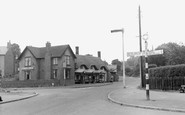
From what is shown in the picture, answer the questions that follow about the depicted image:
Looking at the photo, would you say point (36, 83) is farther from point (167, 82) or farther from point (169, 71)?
point (169, 71)

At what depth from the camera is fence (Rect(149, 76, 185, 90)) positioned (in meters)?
22.5

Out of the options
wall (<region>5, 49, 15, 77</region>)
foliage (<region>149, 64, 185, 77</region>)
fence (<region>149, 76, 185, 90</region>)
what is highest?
wall (<region>5, 49, 15, 77</region>)

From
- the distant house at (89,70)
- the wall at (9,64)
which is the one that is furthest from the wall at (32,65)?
the wall at (9,64)

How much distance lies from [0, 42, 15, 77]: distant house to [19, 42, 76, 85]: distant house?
14380mm

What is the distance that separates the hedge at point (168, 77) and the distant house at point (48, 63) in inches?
888

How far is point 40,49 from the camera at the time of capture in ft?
169

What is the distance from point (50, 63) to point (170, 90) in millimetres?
28620

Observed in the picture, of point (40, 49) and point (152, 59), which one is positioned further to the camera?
point (152, 59)

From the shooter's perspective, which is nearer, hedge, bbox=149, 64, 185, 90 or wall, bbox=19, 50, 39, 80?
hedge, bbox=149, 64, 185, 90

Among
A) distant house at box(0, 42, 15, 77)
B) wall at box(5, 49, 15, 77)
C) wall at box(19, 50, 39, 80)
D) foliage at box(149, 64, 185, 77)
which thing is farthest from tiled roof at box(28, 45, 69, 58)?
foliage at box(149, 64, 185, 77)

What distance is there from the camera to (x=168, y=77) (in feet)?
77.2

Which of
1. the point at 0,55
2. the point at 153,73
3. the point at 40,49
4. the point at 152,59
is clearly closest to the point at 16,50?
the point at 0,55

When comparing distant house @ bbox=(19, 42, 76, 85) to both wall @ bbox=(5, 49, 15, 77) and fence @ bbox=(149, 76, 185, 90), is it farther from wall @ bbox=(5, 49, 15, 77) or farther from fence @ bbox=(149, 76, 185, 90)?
fence @ bbox=(149, 76, 185, 90)

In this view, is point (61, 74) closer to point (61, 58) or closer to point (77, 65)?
point (61, 58)
